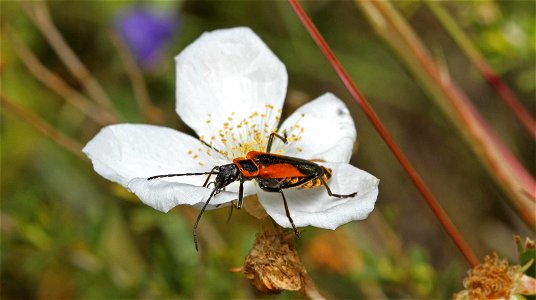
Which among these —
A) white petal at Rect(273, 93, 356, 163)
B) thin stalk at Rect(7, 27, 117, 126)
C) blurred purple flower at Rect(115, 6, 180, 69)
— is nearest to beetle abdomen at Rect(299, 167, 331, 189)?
white petal at Rect(273, 93, 356, 163)

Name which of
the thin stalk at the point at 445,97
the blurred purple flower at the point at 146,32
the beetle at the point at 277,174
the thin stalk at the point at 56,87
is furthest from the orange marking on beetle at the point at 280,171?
the blurred purple flower at the point at 146,32

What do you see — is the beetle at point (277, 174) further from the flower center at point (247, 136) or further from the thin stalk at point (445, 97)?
the thin stalk at point (445, 97)

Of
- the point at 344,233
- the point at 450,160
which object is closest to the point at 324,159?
the point at 344,233

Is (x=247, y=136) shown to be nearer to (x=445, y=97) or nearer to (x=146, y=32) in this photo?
(x=445, y=97)

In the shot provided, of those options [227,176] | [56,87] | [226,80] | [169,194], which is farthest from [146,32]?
[169,194]

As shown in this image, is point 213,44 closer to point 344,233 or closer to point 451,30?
point 451,30

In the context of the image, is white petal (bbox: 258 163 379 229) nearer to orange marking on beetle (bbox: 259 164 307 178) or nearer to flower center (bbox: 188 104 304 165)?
orange marking on beetle (bbox: 259 164 307 178)
